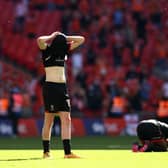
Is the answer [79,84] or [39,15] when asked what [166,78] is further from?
[39,15]

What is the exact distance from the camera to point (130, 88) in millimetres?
27938

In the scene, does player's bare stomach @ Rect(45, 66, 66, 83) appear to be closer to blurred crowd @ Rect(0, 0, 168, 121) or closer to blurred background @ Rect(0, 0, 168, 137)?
blurred background @ Rect(0, 0, 168, 137)

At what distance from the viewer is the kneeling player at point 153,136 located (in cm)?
1309

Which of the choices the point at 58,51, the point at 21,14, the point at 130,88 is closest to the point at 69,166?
the point at 58,51

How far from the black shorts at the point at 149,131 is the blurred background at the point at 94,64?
452 inches

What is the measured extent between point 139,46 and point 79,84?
10.3 feet

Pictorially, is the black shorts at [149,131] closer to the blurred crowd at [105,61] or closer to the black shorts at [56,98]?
the black shorts at [56,98]

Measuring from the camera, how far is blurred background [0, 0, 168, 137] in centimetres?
2703

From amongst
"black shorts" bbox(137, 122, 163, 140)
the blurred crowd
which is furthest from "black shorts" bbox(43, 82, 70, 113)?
the blurred crowd

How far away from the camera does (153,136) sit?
43.1 feet

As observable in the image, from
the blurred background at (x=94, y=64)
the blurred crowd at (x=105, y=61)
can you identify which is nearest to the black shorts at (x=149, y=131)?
the blurred background at (x=94, y=64)

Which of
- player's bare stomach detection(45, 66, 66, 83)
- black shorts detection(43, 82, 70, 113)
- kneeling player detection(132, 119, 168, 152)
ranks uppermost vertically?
player's bare stomach detection(45, 66, 66, 83)

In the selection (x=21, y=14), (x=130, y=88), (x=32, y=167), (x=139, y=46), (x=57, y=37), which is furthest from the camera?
(x=21, y=14)

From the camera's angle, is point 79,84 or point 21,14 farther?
point 21,14
